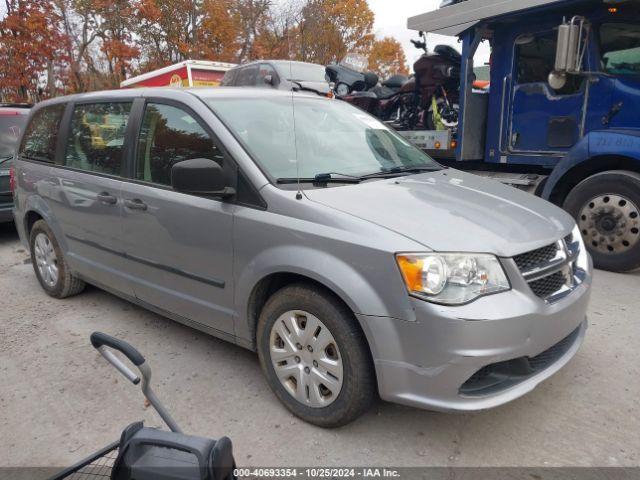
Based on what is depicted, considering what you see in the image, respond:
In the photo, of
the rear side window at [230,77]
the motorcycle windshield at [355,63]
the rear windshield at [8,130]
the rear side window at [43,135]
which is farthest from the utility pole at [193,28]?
the rear side window at [43,135]

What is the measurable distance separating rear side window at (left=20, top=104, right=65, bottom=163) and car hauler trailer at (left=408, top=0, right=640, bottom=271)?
4.48 metres

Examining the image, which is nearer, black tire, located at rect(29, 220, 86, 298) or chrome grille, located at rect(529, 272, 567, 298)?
chrome grille, located at rect(529, 272, 567, 298)

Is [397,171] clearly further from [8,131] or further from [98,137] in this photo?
[8,131]

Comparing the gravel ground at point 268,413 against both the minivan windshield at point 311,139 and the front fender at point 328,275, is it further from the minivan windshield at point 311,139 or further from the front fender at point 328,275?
the minivan windshield at point 311,139

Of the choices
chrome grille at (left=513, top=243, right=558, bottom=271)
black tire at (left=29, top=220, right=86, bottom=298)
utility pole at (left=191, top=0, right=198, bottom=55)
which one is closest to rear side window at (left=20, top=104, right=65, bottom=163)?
black tire at (left=29, top=220, right=86, bottom=298)

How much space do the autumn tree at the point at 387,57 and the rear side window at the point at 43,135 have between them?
29457mm

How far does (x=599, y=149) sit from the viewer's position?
5.03 m

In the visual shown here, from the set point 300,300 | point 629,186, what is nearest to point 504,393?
point 300,300

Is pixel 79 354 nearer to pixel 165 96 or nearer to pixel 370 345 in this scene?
pixel 165 96

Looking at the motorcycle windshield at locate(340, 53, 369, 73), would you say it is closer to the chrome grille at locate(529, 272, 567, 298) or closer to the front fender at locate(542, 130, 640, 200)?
the front fender at locate(542, 130, 640, 200)

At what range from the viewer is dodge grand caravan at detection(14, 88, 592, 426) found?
7.61 feet

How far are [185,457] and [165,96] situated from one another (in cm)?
250

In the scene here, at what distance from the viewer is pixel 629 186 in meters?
4.87

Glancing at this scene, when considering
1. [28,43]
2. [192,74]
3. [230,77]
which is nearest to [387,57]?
[28,43]
